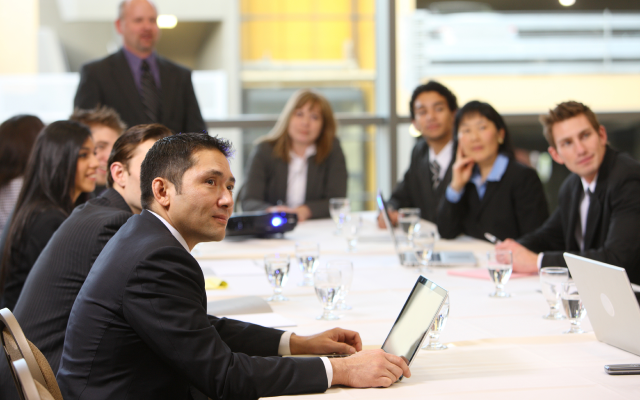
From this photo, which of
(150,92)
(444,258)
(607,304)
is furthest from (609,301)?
(150,92)

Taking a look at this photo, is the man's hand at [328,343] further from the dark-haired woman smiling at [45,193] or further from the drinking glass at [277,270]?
the dark-haired woman smiling at [45,193]

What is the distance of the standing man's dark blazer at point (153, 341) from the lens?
1.18 m

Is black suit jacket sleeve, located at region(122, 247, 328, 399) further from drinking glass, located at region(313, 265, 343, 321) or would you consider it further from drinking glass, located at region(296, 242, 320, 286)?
drinking glass, located at region(296, 242, 320, 286)

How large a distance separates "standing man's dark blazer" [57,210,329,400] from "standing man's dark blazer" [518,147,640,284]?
4.26 feet

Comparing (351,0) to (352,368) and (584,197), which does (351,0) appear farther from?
(352,368)

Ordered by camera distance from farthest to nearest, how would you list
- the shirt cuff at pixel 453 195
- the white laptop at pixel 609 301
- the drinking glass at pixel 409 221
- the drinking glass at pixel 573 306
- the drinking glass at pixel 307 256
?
the shirt cuff at pixel 453 195 < the drinking glass at pixel 409 221 < the drinking glass at pixel 307 256 < the drinking glass at pixel 573 306 < the white laptop at pixel 609 301

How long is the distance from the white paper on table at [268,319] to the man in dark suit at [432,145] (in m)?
2.12

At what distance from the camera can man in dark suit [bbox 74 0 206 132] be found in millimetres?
3836

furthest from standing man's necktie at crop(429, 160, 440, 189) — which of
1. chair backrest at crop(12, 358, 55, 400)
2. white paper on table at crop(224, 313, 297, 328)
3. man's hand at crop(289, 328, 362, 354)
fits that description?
chair backrest at crop(12, 358, 55, 400)

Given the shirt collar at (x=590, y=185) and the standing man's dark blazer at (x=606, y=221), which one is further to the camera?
the shirt collar at (x=590, y=185)

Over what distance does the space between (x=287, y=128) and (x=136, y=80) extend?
960 mm

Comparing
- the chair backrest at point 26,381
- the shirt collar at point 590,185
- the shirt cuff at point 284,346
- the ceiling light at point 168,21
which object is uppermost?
the ceiling light at point 168,21

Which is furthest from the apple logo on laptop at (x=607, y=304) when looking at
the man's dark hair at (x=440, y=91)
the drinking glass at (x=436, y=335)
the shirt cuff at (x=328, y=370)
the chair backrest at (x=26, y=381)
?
the man's dark hair at (x=440, y=91)

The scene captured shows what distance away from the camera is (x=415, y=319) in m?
1.29
